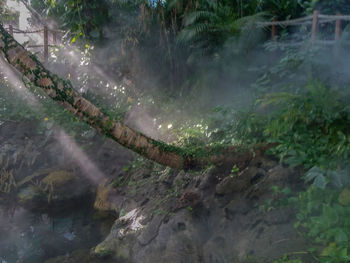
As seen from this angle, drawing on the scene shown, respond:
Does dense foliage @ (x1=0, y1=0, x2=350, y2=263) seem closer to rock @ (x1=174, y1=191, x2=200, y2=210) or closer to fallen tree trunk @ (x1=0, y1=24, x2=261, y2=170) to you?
fallen tree trunk @ (x1=0, y1=24, x2=261, y2=170)

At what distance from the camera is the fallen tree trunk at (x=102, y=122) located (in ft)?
12.2

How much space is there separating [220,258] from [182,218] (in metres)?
0.85

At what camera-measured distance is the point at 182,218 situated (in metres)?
4.51

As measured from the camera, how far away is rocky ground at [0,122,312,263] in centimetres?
389

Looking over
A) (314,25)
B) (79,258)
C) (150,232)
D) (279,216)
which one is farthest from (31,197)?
(314,25)

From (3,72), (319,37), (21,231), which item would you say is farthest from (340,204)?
(3,72)

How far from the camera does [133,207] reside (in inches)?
229

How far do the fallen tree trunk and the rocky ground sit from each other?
24cm

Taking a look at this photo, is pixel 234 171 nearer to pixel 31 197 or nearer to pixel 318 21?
pixel 318 21

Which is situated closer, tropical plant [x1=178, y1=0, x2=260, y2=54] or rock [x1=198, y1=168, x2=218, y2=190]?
rock [x1=198, y1=168, x2=218, y2=190]

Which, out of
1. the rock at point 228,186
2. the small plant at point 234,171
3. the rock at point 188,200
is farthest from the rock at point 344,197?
the rock at point 188,200

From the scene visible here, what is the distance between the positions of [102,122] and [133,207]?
7.62 ft

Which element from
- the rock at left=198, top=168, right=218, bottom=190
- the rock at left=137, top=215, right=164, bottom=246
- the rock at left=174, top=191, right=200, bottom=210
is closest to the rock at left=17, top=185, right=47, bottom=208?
the rock at left=137, top=215, right=164, bottom=246

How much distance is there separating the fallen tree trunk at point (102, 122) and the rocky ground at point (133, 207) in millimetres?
238
